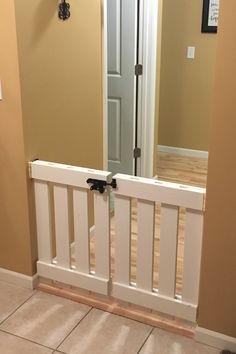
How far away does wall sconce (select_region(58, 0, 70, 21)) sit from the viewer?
95.6 inches

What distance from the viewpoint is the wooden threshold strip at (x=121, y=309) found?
7.39ft

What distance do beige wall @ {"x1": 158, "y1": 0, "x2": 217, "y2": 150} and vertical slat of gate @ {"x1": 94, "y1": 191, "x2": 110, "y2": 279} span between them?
9.00 ft

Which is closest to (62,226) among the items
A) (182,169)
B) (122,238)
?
(122,238)

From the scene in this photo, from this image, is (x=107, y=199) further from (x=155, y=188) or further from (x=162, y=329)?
(x=162, y=329)

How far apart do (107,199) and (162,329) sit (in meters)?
0.71

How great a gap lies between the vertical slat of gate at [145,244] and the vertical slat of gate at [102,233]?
0.59 ft

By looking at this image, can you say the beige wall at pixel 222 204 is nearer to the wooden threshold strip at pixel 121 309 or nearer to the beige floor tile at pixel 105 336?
the wooden threshold strip at pixel 121 309

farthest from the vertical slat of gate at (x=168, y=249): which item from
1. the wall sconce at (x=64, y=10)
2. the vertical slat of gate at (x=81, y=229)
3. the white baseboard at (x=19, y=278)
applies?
→ the wall sconce at (x=64, y=10)

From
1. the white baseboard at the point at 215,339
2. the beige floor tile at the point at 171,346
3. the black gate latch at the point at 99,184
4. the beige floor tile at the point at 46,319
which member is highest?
the black gate latch at the point at 99,184

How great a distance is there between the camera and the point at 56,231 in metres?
2.47

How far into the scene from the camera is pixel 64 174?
2.29 m

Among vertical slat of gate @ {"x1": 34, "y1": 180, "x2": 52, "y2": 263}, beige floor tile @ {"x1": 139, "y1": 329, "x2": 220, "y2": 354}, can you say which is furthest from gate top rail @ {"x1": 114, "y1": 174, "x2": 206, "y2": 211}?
beige floor tile @ {"x1": 139, "y1": 329, "x2": 220, "y2": 354}

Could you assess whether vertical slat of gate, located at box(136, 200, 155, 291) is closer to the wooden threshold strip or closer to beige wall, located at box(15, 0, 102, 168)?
the wooden threshold strip

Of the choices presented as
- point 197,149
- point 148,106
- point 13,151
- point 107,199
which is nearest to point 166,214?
point 107,199
